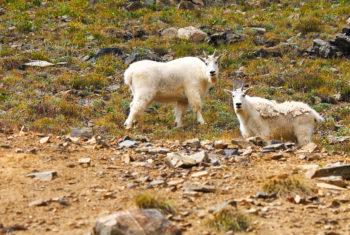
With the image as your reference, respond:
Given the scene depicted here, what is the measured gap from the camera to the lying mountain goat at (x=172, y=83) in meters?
16.4

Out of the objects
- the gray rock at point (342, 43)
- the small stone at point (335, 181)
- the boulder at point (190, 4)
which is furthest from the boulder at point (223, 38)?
the small stone at point (335, 181)

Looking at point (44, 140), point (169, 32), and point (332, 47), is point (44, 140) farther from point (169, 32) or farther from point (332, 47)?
point (169, 32)

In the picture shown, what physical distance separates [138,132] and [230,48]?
32.3ft

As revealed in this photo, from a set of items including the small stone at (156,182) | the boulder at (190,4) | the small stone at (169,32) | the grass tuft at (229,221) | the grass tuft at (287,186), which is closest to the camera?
the grass tuft at (229,221)

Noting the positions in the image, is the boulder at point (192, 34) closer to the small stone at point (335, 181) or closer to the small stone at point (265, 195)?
the small stone at point (335, 181)

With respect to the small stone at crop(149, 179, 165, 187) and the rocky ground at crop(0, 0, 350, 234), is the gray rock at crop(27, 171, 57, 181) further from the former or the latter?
the small stone at crop(149, 179, 165, 187)

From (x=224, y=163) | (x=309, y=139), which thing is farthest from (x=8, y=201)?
(x=309, y=139)

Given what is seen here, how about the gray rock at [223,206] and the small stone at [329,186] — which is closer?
the gray rock at [223,206]

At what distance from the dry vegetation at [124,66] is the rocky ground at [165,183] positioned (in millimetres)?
2646

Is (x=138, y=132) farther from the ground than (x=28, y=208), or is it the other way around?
(x=28, y=208)

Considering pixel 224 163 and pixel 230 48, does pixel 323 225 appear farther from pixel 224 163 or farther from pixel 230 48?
pixel 230 48

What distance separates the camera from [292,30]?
88.3 feet

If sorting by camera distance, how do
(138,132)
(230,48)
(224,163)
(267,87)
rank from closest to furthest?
(224,163) → (138,132) → (267,87) → (230,48)

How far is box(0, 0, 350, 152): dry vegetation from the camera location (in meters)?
16.8
